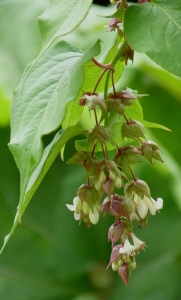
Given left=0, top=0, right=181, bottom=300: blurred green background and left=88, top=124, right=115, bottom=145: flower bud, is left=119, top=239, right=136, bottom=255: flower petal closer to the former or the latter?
left=88, top=124, right=115, bottom=145: flower bud

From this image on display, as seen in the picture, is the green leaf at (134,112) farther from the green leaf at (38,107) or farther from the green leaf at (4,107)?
the green leaf at (4,107)

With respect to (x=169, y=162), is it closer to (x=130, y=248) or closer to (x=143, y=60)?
(x=143, y=60)

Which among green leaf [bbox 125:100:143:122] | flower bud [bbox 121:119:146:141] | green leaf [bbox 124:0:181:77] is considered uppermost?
green leaf [bbox 124:0:181:77]

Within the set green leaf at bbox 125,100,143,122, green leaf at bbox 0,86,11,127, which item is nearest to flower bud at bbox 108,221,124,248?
green leaf at bbox 125,100,143,122

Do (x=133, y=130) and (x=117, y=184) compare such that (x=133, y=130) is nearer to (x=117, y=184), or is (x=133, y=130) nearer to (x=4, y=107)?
(x=117, y=184)

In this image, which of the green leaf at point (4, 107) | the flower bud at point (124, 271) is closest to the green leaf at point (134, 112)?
the flower bud at point (124, 271)

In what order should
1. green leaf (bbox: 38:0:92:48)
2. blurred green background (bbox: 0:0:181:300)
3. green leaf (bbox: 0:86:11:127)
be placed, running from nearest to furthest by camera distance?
1. green leaf (bbox: 38:0:92:48)
2. green leaf (bbox: 0:86:11:127)
3. blurred green background (bbox: 0:0:181:300)
